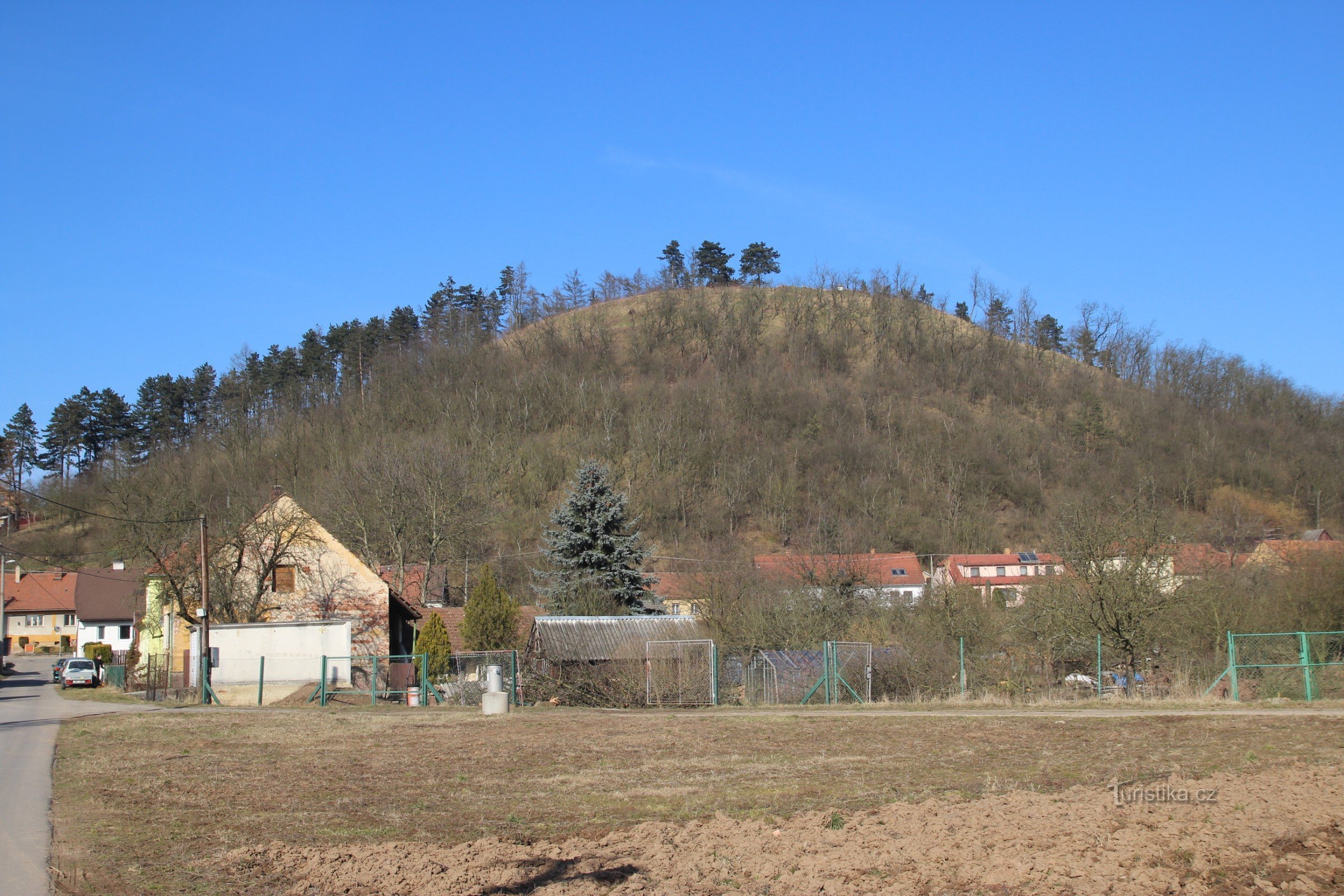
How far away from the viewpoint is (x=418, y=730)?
20578mm

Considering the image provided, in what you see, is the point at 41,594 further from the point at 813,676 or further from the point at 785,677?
the point at 813,676

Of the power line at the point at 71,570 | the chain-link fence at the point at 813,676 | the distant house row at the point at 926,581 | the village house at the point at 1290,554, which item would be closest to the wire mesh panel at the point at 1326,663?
the distant house row at the point at 926,581

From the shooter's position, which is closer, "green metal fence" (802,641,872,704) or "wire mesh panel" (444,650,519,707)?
"green metal fence" (802,641,872,704)

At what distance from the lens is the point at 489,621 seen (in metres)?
37.8

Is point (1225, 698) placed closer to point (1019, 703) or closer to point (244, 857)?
point (1019, 703)

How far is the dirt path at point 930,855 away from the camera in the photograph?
7129 millimetres

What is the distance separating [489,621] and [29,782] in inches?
→ 943

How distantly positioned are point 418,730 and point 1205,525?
1660 inches

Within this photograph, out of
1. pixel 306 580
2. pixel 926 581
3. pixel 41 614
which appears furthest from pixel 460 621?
pixel 41 614

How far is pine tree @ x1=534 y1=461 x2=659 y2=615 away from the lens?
37312mm

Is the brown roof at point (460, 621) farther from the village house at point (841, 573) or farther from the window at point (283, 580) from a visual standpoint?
the village house at point (841, 573)

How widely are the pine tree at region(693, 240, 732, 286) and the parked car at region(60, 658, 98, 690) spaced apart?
96.5 meters

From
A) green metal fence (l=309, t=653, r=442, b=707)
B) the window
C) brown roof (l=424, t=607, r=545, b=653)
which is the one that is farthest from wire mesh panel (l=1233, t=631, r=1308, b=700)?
the window

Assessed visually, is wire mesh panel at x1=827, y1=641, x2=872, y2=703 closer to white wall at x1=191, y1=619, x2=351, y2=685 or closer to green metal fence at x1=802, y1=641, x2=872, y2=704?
green metal fence at x1=802, y1=641, x2=872, y2=704
